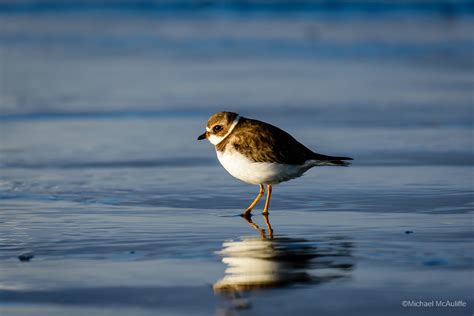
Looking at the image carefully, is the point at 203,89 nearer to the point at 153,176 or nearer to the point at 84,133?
the point at 84,133

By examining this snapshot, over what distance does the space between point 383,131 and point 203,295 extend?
7.13 metres

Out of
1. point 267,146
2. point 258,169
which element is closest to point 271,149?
point 267,146

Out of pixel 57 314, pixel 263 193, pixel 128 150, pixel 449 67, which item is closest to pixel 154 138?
pixel 128 150

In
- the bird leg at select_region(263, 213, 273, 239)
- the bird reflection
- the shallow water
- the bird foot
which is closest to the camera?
the shallow water

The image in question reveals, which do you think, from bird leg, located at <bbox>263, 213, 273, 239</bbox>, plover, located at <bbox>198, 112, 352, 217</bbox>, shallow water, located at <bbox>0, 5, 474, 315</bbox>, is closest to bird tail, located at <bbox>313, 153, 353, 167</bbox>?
plover, located at <bbox>198, 112, 352, 217</bbox>

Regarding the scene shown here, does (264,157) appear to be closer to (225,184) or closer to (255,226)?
(255,226)

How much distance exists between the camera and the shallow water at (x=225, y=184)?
5770 millimetres

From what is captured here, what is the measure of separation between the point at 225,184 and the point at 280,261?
124 inches

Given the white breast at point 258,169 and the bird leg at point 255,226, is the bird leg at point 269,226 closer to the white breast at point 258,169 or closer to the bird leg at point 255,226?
the bird leg at point 255,226

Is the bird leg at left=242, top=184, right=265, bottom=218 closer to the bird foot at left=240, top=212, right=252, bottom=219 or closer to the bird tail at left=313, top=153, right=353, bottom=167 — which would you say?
the bird foot at left=240, top=212, right=252, bottom=219

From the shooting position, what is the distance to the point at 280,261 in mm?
6387

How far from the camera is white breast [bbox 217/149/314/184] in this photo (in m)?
8.07

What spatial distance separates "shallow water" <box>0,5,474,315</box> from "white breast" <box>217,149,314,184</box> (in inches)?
12.0

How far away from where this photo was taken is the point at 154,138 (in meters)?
12.1
